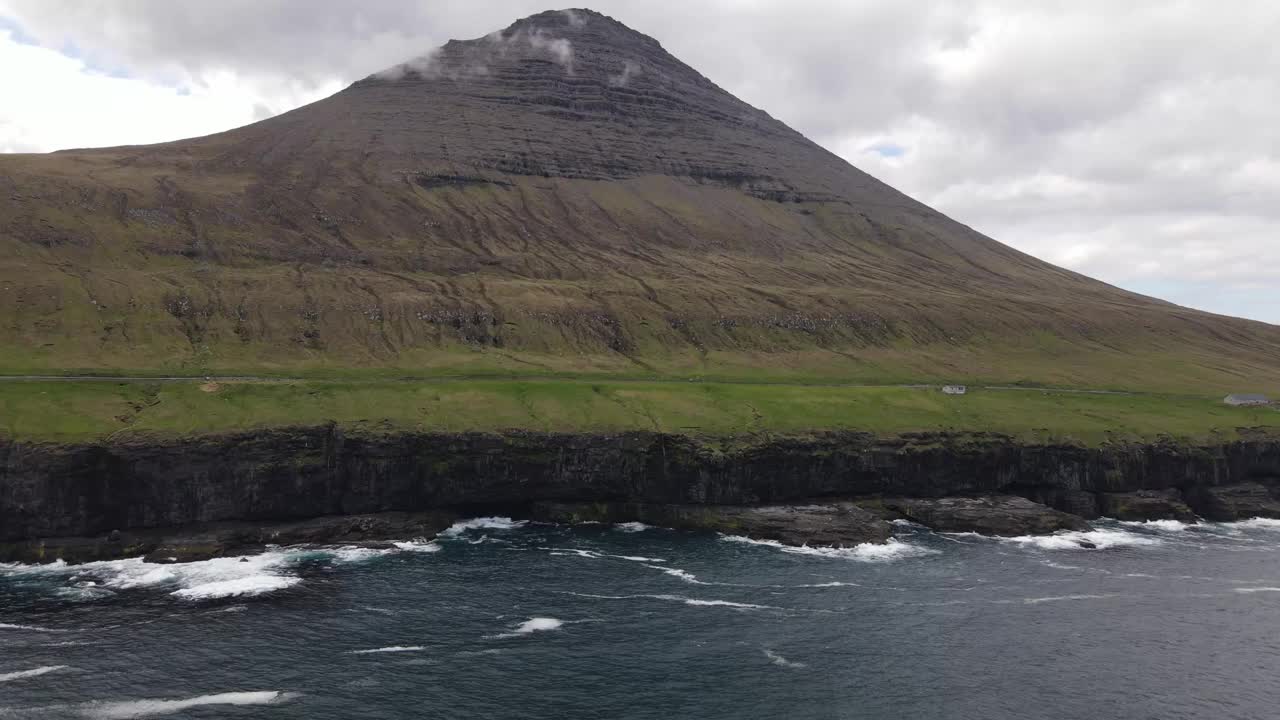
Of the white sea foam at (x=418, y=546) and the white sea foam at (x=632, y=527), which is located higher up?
the white sea foam at (x=632, y=527)

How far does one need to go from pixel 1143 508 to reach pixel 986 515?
22.8 m

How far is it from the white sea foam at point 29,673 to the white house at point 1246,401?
14820cm

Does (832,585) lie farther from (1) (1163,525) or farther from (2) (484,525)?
(1) (1163,525)

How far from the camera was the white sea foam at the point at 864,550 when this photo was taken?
7988 centimetres

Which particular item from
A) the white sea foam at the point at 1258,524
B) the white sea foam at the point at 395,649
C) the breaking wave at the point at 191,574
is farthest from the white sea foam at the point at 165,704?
the white sea foam at the point at 1258,524

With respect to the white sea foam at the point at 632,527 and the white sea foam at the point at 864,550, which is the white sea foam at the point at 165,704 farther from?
the white sea foam at the point at 864,550

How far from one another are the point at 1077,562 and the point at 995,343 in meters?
93.4

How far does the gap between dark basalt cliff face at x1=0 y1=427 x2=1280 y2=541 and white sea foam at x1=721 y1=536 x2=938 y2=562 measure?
9.35 meters

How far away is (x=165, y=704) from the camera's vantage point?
151ft

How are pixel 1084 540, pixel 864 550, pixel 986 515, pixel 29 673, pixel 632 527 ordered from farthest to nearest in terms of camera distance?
pixel 986 515
pixel 632 527
pixel 1084 540
pixel 864 550
pixel 29 673

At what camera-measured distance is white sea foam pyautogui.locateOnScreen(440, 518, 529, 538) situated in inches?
3364

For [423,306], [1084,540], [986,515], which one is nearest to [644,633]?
[986,515]

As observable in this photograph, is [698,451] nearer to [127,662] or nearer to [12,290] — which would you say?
[127,662]

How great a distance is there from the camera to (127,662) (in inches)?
2018
